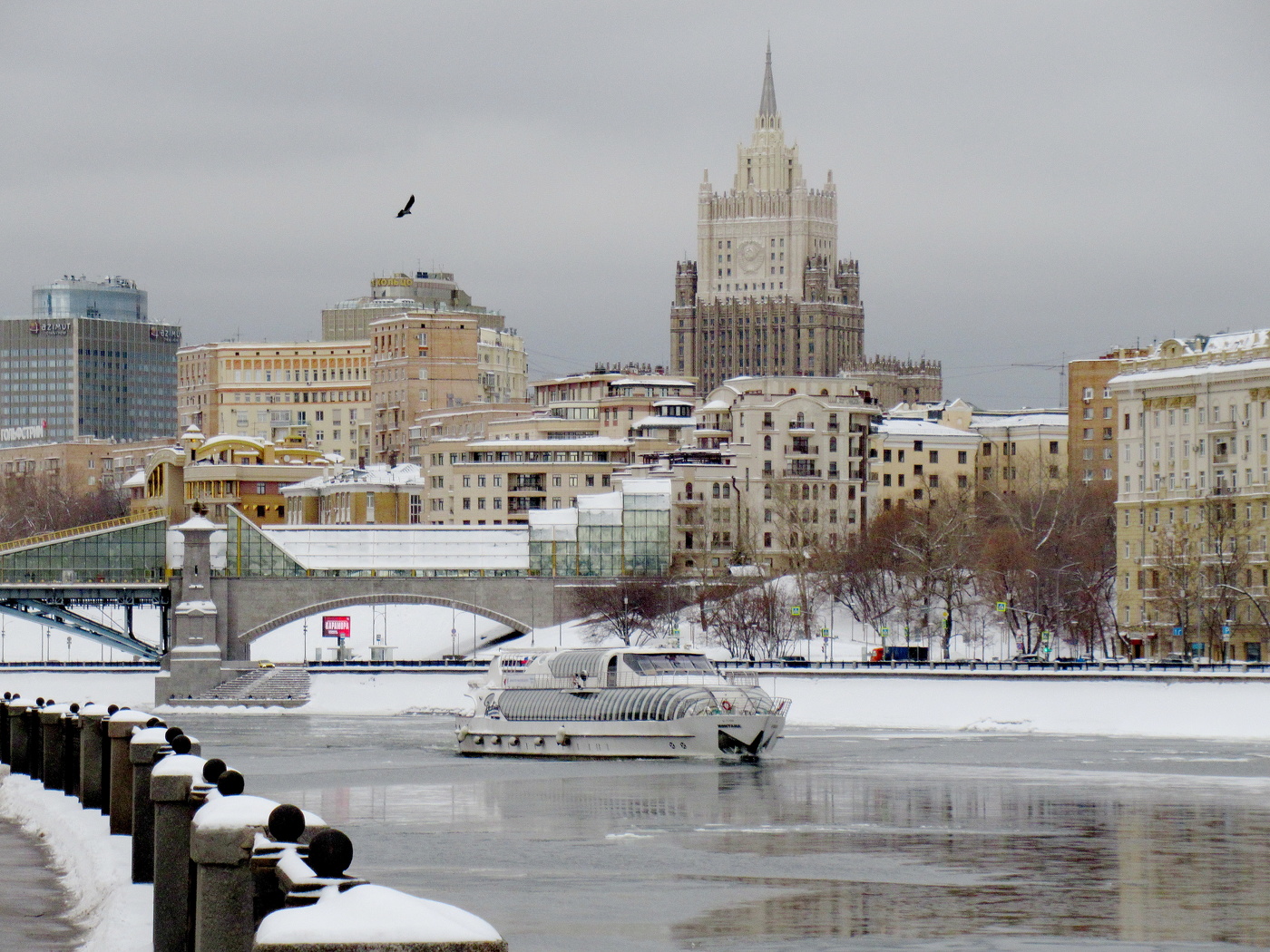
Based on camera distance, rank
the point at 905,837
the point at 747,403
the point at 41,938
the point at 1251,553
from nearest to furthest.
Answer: the point at 41,938 < the point at 905,837 < the point at 1251,553 < the point at 747,403

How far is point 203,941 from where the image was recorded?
67.2ft

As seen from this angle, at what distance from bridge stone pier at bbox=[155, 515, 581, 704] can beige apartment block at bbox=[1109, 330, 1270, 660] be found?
32.5 meters

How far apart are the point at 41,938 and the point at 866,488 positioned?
548 ft

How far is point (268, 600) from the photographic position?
140 metres

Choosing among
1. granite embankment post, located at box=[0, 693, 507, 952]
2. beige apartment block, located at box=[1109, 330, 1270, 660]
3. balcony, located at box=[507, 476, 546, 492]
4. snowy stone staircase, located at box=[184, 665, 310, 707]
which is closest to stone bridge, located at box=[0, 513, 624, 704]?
snowy stone staircase, located at box=[184, 665, 310, 707]

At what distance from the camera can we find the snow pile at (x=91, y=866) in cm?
2580

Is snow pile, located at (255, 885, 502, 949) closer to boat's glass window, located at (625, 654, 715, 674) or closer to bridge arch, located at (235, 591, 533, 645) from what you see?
boat's glass window, located at (625, 654, 715, 674)

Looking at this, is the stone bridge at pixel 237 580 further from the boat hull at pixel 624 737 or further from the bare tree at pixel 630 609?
the boat hull at pixel 624 737

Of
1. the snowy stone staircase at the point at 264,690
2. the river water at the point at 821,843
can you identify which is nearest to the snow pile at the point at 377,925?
the river water at the point at 821,843

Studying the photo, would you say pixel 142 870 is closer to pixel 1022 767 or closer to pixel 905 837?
pixel 905 837

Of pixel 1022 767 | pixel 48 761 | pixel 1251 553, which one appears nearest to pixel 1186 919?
pixel 48 761

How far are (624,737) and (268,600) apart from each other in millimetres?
62576

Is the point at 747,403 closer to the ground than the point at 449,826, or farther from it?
farther from it

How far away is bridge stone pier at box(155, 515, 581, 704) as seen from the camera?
440ft
